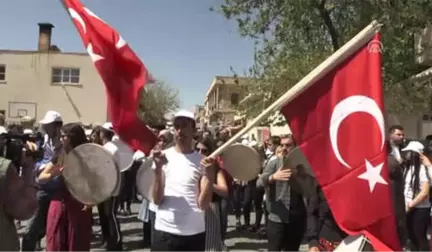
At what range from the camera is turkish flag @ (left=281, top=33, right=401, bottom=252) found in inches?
148

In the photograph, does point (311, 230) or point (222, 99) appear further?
point (222, 99)

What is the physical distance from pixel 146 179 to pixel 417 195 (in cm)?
417

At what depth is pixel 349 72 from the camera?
12.9 feet

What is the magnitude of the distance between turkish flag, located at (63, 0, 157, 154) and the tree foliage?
A: 39.5 ft

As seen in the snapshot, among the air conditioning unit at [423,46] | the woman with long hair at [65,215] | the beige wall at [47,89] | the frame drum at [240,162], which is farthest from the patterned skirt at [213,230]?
the beige wall at [47,89]

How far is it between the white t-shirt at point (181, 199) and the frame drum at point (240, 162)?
0.26 metres

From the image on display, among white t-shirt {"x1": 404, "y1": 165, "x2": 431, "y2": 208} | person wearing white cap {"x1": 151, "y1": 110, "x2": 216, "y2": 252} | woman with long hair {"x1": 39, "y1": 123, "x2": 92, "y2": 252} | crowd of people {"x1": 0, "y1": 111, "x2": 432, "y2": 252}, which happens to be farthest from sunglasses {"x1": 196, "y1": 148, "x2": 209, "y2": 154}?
white t-shirt {"x1": 404, "y1": 165, "x2": 431, "y2": 208}

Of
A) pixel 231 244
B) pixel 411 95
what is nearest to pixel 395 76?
pixel 411 95

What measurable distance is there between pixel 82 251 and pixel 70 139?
1045mm

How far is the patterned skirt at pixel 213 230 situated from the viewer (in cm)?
741

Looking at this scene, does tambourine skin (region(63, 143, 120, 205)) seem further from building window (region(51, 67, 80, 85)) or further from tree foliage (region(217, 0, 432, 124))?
building window (region(51, 67, 80, 85))

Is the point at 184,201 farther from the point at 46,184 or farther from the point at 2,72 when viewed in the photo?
the point at 2,72

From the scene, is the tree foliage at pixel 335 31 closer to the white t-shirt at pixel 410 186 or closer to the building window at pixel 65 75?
the white t-shirt at pixel 410 186

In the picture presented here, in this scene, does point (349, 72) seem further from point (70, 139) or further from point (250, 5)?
point (250, 5)
